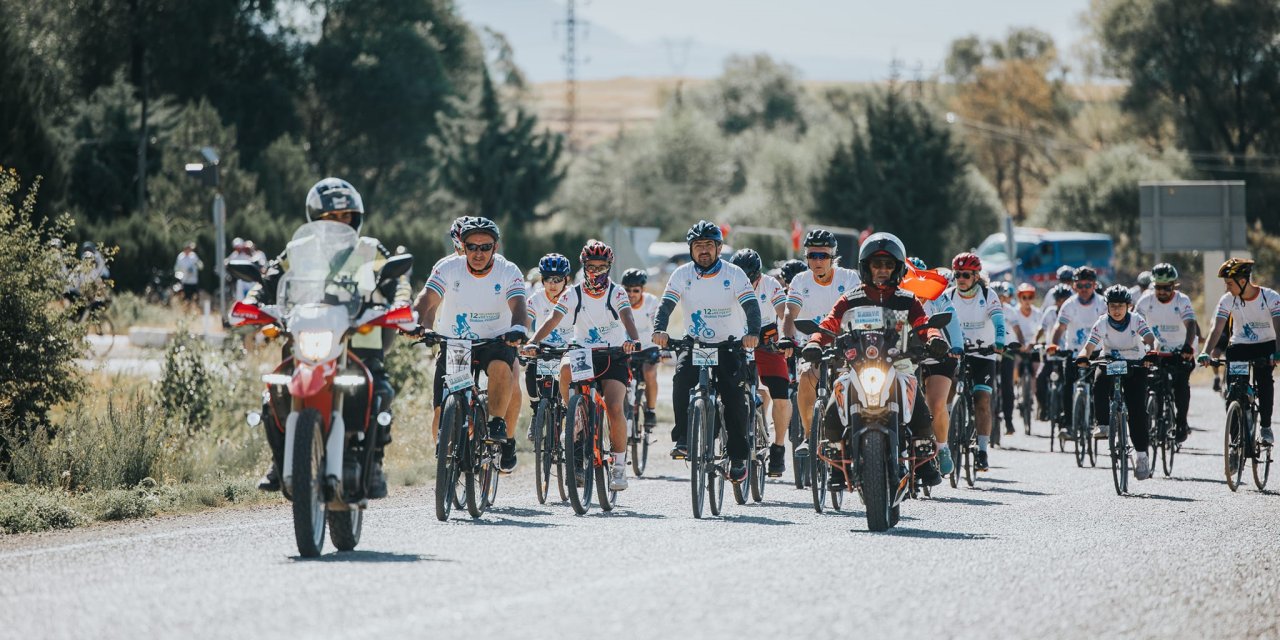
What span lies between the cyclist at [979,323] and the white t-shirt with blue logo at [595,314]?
3.90 meters

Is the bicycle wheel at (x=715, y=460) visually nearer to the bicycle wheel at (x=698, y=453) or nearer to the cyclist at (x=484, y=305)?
the bicycle wheel at (x=698, y=453)

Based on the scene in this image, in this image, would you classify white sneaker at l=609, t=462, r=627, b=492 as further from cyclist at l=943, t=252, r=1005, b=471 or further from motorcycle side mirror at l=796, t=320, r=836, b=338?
cyclist at l=943, t=252, r=1005, b=471

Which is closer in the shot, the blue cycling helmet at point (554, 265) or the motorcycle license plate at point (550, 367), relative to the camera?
the motorcycle license plate at point (550, 367)

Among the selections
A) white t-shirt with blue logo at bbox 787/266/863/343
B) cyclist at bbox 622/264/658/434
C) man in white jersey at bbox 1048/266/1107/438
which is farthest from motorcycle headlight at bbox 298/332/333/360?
man in white jersey at bbox 1048/266/1107/438

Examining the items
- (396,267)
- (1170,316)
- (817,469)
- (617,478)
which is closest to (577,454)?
(617,478)

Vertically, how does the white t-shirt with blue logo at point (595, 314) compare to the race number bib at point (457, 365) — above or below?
above

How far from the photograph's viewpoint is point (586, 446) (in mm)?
12820

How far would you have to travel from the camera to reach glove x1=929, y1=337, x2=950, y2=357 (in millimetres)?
11125

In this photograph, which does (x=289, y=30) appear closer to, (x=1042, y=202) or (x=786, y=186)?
(x=786, y=186)

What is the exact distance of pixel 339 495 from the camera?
9.46 m

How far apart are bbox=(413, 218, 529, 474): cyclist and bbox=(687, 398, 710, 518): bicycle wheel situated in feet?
4.34

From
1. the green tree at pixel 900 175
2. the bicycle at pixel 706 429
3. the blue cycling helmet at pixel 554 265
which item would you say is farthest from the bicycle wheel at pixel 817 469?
the green tree at pixel 900 175

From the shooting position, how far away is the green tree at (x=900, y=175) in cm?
7331

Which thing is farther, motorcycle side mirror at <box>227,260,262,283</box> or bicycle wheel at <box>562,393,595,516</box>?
bicycle wheel at <box>562,393,595,516</box>
